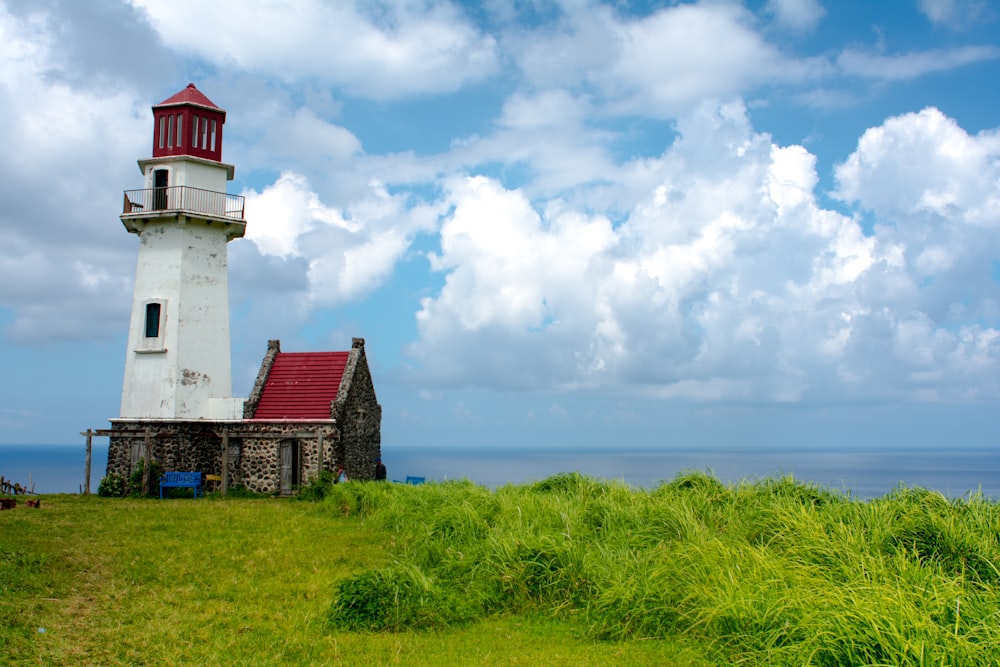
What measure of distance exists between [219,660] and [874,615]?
618cm

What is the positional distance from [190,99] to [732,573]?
23.8 metres

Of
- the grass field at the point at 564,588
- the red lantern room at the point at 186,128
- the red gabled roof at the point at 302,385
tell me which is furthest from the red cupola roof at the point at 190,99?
the grass field at the point at 564,588

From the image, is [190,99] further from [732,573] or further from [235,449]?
[732,573]

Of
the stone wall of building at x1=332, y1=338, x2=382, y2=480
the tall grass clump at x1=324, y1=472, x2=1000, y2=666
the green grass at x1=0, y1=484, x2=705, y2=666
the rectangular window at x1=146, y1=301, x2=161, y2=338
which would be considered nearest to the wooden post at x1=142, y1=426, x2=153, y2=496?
the rectangular window at x1=146, y1=301, x2=161, y2=338

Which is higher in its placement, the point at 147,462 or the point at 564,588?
the point at 147,462

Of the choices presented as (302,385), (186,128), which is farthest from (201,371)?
(186,128)

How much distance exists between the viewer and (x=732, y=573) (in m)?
8.56

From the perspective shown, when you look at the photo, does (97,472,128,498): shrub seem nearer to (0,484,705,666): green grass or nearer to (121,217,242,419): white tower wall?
(121,217,242,419): white tower wall

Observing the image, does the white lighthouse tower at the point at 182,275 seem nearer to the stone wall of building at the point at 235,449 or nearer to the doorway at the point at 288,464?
the stone wall of building at the point at 235,449

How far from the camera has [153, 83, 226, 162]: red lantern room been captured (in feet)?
83.1

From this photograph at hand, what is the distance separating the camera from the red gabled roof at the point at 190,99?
1001 inches

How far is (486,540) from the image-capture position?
37.6 feet

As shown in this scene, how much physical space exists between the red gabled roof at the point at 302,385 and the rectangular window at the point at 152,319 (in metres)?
3.84

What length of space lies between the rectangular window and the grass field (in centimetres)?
1176
